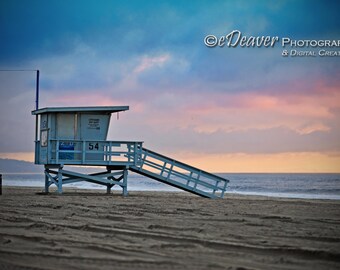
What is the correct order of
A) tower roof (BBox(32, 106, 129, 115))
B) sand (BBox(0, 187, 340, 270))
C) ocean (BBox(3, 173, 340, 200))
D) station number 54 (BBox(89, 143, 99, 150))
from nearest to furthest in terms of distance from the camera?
sand (BBox(0, 187, 340, 270)) → tower roof (BBox(32, 106, 129, 115)) → station number 54 (BBox(89, 143, 99, 150)) → ocean (BBox(3, 173, 340, 200))

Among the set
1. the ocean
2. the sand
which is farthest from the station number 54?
the ocean

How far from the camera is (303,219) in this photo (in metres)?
12.6

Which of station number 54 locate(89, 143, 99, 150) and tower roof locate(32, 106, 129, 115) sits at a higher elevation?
tower roof locate(32, 106, 129, 115)

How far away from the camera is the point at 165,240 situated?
30.1 ft

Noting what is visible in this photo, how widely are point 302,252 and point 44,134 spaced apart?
16.4m

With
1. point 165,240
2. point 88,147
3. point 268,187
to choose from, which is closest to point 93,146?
point 88,147

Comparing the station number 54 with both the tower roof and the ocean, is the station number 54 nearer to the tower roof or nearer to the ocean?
the tower roof

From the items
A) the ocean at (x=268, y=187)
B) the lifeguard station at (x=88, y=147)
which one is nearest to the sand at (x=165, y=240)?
the lifeguard station at (x=88, y=147)

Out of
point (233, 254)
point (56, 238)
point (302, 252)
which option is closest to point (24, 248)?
point (56, 238)

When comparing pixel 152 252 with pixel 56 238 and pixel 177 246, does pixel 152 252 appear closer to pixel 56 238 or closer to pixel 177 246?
pixel 177 246

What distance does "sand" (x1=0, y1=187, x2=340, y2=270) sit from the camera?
7.45 meters

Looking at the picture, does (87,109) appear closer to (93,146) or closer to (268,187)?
(93,146)

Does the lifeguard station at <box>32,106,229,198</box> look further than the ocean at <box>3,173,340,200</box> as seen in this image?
No

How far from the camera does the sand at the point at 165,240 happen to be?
745 cm
